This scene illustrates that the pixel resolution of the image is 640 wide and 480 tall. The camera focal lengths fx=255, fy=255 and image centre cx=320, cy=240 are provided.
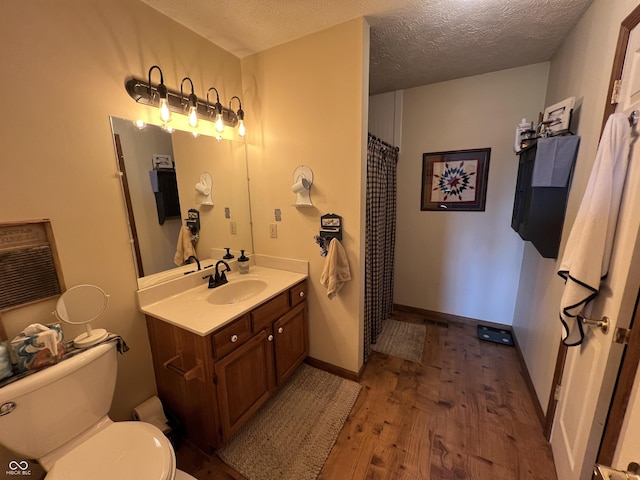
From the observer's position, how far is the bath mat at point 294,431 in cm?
144

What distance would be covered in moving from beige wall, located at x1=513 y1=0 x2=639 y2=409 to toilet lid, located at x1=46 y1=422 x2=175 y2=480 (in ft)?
6.34

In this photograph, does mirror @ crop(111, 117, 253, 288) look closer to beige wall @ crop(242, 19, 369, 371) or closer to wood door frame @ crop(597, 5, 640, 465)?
beige wall @ crop(242, 19, 369, 371)

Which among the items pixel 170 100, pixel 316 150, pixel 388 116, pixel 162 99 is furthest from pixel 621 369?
pixel 388 116

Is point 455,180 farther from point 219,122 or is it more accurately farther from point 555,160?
point 219,122

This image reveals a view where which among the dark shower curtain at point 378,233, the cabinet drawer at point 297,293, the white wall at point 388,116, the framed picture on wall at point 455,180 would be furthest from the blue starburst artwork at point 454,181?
the cabinet drawer at point 297,293

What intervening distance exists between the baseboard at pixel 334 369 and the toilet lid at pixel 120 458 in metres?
1.31

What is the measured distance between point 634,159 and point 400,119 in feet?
7.23

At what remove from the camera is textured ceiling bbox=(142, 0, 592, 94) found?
4.86 feet

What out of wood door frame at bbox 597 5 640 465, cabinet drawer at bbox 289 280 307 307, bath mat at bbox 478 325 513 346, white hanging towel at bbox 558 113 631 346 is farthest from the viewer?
bath mat at bbox 478 325 513 346

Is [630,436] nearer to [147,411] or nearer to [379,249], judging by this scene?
[379,249]

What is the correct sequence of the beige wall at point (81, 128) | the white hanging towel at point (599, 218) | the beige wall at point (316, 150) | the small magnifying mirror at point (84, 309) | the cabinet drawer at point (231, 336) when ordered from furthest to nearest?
the beige wall at point (316, 150)
the cabinet drawer at point (231, 336)
the small magnifying mirror at point (84, 309)
the beige wall at point (81, 128)
the white hanging towel at point (599, 218)

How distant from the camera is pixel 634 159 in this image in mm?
914

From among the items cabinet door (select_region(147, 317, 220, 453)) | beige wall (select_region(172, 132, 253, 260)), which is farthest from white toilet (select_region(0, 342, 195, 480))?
beige wall (select_region(172, 132, 253, 260))

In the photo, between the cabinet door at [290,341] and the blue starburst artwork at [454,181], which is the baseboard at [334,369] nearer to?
the cabinet door at [290,341]
